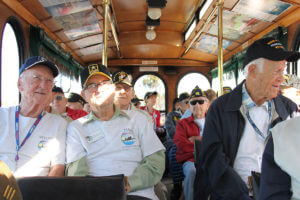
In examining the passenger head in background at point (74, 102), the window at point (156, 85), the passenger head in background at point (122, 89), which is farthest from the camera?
the window at point (156, 85)

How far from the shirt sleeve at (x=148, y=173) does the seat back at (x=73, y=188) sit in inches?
19.3

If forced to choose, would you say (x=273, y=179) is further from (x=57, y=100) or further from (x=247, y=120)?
(x=57, y=100)

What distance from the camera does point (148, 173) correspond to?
168 centimetres

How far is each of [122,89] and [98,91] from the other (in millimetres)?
1097

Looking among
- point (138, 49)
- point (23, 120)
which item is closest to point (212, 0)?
point (23, 120)

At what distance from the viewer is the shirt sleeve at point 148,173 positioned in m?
1.61

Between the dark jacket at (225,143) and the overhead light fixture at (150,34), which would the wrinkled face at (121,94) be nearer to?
the dark jacket at (225,143)

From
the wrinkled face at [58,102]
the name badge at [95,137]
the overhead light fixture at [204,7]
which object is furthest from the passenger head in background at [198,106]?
the overhead light fixture at [204,7]

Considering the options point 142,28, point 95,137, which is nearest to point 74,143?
point 95,137

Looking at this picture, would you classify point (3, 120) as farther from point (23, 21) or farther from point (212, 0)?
point (212, 0)

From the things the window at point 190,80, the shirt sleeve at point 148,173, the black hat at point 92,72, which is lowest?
the shirt sleeve at point 148,173

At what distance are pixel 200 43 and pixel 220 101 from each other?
19.4 ft

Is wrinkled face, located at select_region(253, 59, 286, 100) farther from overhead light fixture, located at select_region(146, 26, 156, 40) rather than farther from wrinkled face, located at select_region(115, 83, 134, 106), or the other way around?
overhead light fixture, located at select_region(146, 26, 156, 40)

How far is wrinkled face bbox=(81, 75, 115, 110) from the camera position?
6.25ft
